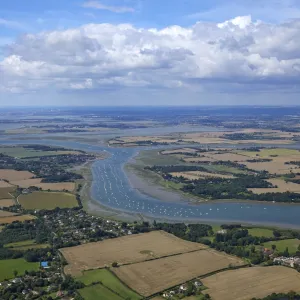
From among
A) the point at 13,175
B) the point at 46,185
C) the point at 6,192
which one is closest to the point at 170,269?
the point at 6,192

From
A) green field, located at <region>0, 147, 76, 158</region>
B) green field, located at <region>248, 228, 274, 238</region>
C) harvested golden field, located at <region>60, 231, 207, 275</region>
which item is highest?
green field, located at <region>0, 147, 76, 158</region>

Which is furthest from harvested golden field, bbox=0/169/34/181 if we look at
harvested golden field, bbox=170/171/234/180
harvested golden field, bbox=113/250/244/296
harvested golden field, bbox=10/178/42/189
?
harvested golden field, bbox=113/250/244/296


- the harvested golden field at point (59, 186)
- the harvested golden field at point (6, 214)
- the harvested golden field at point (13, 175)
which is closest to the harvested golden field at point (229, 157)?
the harvested golden field at point (59, 186)

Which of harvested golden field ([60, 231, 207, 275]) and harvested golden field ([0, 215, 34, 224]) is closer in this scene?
harvested golden field ([60, 231, 207, 275])

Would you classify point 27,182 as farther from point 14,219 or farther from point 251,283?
point 251,283

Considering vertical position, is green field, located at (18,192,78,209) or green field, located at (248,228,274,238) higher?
green field, located at (18,192,78,209)

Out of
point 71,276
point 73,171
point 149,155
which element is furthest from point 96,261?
point 149,155

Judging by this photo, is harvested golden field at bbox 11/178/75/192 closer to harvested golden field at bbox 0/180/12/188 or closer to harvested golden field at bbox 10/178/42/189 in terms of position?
harvested golden field at bbox 10/178/42/189

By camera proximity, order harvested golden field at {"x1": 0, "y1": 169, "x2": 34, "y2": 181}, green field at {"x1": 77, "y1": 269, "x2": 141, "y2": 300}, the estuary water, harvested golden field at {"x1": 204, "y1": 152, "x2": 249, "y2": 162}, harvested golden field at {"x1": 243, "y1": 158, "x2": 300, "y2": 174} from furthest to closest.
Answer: harvested golden field at {"x1": 204, "y1": 152, "x2": 249, "y2": 162}
harvested golden field at {"x1": 243, "y1": 158, "x2": 300, "y2": 174}
harvested golden field at {"x1": 0, "y1": 169, "x2": 34, "y2": 181}
the estuary water
green field at {"x1": 77, "y1": 269, "x2": 141, "y2": 300}
